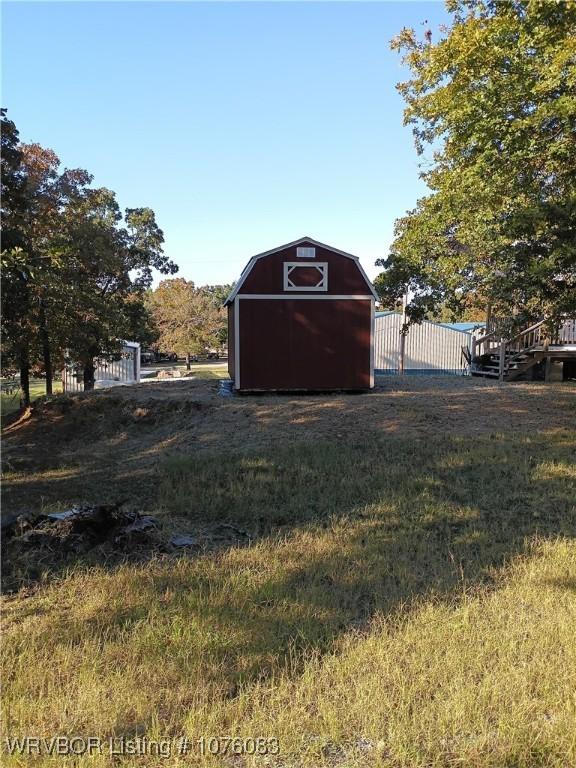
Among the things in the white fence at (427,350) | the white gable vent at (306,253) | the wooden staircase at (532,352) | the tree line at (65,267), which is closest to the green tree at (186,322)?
the white fence at (427,350)

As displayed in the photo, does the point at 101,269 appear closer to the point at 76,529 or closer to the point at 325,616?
the point at 76,529

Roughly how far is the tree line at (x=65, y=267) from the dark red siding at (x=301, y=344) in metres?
4.13

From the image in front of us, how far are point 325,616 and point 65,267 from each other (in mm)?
9328

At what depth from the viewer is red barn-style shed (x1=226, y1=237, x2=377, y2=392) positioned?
13.6 meters

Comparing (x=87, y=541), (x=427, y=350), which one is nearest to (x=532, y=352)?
(x=427, y=350)

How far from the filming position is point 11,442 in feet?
37.5

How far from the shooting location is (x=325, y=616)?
348 cm

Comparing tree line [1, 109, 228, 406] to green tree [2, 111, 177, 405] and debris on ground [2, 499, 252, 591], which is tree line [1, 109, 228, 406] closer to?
green tree [2, 111, 177, 405]

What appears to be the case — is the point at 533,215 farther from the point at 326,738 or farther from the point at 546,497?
the point at 326,738

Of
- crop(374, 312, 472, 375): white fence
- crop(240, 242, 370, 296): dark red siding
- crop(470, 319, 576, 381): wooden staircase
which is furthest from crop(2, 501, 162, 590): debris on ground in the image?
crop(374, 312, 472, 375): white fence

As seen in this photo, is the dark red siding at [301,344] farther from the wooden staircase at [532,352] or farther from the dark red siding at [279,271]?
the wooden staircase at [532,352]

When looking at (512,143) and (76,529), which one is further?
(512,143)

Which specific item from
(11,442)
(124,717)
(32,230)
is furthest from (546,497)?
(32,230)

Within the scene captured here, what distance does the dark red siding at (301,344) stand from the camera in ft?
44.7
